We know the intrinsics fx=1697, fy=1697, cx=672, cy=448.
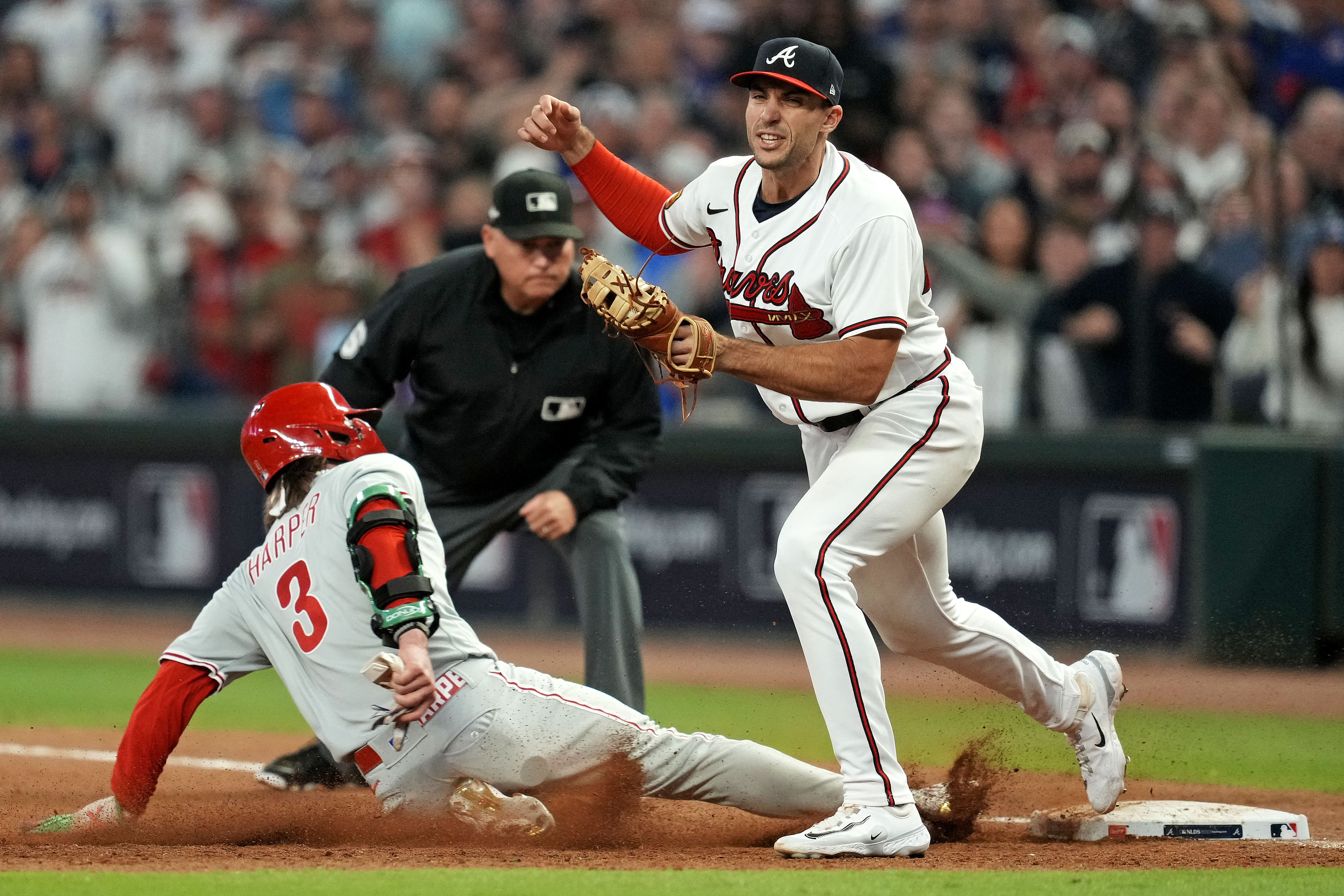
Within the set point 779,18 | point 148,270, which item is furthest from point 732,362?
point 148,270

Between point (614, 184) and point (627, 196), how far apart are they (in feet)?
0.20

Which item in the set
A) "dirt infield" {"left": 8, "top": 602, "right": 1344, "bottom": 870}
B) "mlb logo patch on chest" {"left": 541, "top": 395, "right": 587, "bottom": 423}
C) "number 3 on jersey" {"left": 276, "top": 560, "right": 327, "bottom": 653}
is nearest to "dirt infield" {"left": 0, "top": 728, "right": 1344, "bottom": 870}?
"dirt infield" {"left": 8, "top": 602, "right": 1344, "bottom": 870}

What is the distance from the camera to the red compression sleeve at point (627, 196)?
5500mm

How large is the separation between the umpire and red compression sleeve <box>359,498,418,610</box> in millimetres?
1607

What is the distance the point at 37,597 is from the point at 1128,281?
25.7 feet

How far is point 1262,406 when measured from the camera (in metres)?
9.64

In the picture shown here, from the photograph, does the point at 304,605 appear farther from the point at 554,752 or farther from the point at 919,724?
the point at 919,724

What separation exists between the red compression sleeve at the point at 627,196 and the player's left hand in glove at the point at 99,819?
235 centimetres

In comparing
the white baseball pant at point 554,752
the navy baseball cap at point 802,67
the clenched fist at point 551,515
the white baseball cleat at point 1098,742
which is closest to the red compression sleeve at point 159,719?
the white baseball pant at point 554,752

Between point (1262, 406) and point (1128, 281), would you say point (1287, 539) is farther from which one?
point (1128, 281)

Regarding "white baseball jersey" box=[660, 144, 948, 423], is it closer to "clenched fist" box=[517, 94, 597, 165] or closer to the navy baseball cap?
the navy baseball cap

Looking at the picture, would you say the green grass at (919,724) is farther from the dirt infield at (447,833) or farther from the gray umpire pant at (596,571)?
the gray umpire pant at (596,571)

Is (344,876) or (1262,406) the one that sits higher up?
(1262,406)

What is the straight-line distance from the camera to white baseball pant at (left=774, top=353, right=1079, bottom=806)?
4.63 m
